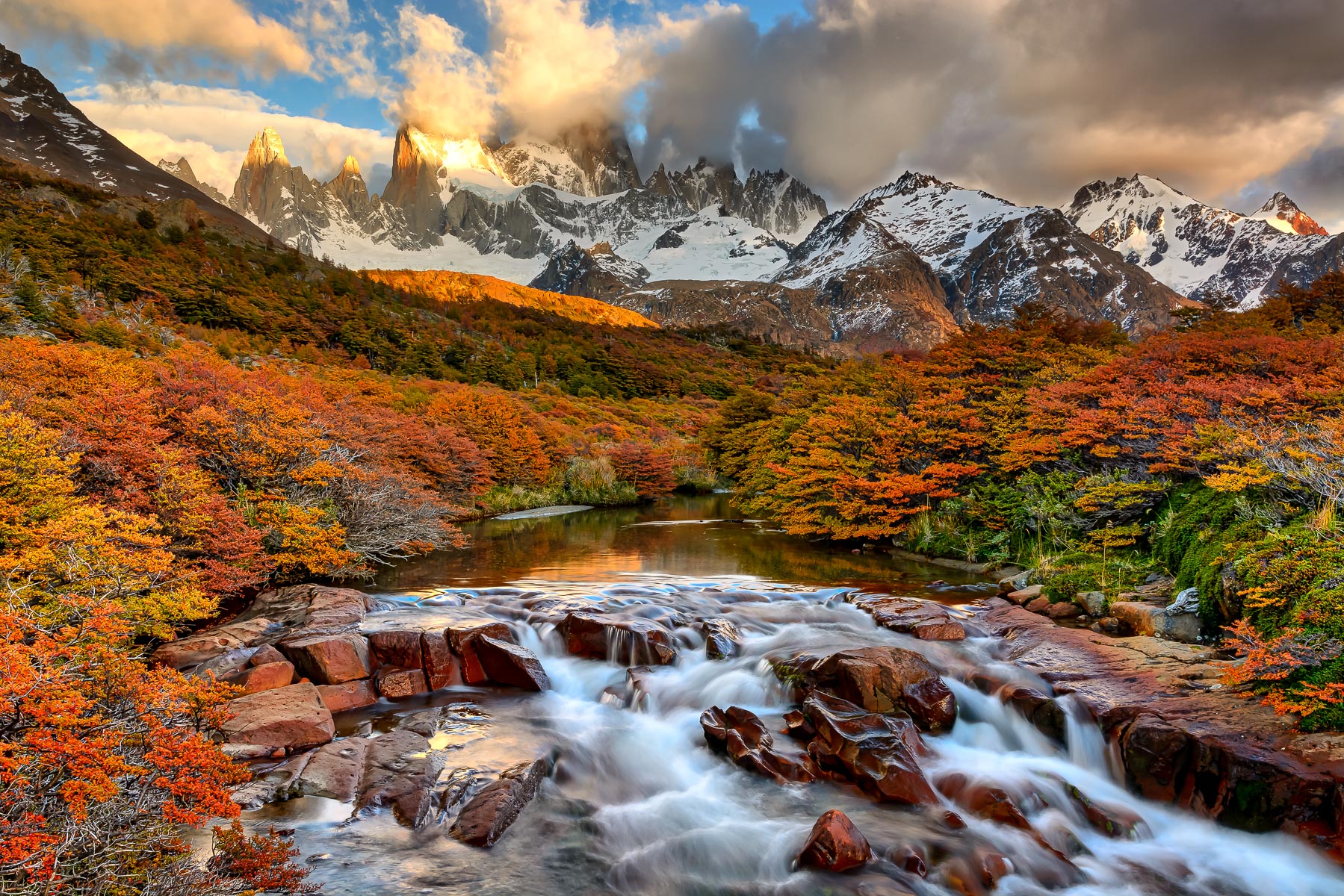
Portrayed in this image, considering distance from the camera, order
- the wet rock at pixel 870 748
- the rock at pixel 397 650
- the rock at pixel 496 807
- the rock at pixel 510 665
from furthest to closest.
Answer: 1. the rock at pixel 510 665
2. the rock at pixel 397 650
3. the wet rock at pixel 870 748
4. the rock at pixel 496 807

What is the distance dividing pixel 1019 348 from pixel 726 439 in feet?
47.4

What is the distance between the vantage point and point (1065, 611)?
10359 mm

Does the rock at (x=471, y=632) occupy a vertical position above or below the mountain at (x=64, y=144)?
below

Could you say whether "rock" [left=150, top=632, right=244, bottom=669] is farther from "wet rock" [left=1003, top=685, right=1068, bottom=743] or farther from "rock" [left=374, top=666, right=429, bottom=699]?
"wet rock" [left=1003, top=685, right=1068, bottom=743]

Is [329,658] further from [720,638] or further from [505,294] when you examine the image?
[505,294]

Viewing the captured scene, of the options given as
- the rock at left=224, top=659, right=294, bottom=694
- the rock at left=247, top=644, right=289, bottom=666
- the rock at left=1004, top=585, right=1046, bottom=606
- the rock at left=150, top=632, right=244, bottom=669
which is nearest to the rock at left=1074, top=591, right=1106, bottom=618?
the rock at left=1004, top=585, right=1046, bottom=606

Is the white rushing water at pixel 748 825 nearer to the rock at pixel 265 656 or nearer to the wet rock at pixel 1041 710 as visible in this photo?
the wet rock at pixel 1041 710

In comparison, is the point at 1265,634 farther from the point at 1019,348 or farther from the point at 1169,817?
the point at 1019,348

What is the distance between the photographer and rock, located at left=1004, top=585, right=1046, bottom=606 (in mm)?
11234

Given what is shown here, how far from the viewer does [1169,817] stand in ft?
19.7

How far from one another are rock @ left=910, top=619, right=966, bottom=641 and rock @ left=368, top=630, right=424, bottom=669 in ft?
24.6

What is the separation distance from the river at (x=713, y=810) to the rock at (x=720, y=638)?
189 millimetres

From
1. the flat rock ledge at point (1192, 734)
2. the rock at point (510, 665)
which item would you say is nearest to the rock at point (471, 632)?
the rock at point (510, 665)

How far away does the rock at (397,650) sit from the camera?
28.8ft
